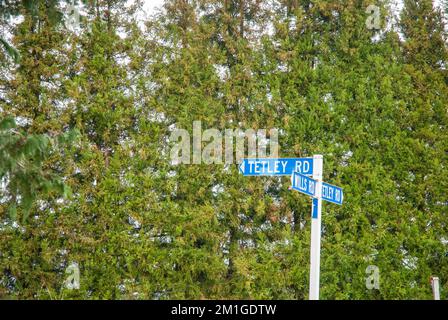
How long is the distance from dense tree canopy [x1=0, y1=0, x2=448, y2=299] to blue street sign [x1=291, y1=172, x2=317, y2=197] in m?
5.21

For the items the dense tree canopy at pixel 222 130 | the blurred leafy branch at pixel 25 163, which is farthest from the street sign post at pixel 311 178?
the dense tree canopy at pixel 222 130

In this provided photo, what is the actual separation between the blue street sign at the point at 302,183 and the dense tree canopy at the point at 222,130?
5212 millimetres

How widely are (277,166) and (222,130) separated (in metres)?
5.52

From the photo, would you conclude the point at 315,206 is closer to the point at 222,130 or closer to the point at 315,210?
the point at 315,210

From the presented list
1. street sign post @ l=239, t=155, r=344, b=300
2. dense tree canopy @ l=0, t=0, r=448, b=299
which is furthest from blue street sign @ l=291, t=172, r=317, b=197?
dense tree canopy @ l=0, t=0, r=448, b=299

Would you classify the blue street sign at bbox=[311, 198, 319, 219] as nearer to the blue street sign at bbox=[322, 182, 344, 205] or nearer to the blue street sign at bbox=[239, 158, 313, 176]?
the blue street sign at bbox=[322, 182, 344, 205]

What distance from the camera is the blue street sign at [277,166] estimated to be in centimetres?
661

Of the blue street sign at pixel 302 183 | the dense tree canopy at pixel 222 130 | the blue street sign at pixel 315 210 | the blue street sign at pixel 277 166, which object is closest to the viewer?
the blue street sign at pixel 302 183

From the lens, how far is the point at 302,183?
20.9 feet

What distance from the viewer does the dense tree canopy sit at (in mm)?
11484

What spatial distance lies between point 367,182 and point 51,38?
21.3 ft

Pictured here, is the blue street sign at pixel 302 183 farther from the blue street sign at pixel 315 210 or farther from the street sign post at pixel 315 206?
the blue street sign at pixel 315 210

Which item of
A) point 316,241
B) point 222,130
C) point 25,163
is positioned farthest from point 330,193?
point 222,130
